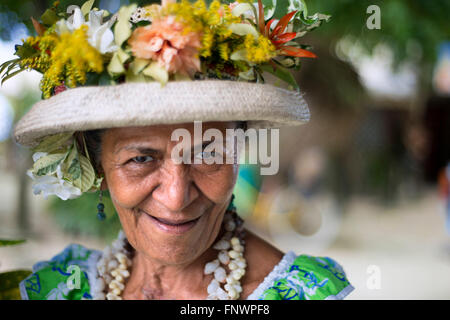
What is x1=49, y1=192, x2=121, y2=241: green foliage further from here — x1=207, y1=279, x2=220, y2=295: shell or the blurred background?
x1=207, y1=279, x2=220, y2=295: shell

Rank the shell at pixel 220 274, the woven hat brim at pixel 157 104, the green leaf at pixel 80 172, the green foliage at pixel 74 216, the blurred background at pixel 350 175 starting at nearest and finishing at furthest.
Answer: the woven hat brim at pixel 157 104 < the green leaf at pixel 80 172 < the shell at pixel 220 274 < the blurred background at pixel 350 175 < the green foliage at pixel 74 216

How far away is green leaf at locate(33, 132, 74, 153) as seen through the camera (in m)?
1.39

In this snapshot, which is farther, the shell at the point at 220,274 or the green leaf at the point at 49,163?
the shell at the point at 220,274

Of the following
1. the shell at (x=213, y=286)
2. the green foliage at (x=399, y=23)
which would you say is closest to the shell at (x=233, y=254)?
the shell at (x=213, y=286)

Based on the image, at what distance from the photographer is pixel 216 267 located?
5.13 ft

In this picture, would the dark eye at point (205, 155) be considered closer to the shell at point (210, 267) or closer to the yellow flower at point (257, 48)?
the yellow flower at point (257, 48)

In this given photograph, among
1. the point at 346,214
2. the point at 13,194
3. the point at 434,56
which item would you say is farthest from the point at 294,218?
the point at 13,194

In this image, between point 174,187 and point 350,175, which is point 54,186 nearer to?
point 174,187

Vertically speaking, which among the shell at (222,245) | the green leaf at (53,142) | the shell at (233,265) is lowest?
the shell at (233,265)

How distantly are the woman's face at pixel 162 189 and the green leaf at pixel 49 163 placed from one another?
14cm

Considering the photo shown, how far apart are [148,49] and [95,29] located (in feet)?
0.57

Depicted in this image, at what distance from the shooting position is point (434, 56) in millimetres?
4203

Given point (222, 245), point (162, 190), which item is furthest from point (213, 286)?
point (162, 190)

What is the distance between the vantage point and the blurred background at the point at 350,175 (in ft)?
11.6
